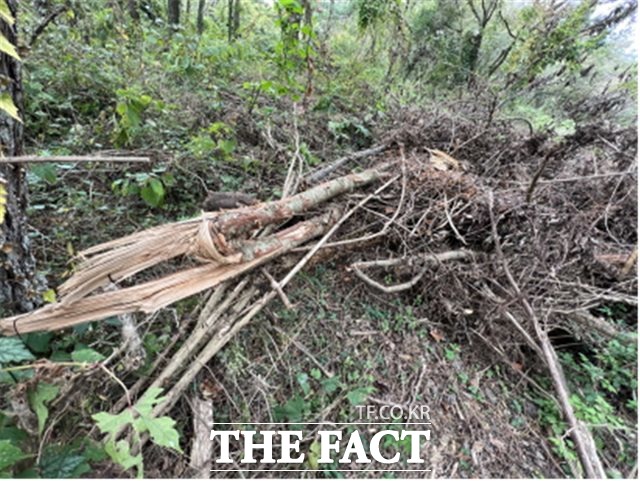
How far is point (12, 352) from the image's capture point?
1079 mm

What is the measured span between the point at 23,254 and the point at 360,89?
14.3 ft

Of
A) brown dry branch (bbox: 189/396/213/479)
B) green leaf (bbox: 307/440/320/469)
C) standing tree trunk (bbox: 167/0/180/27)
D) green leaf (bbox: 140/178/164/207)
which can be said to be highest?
standing tree trunk (bbox: 167/0/180/27)

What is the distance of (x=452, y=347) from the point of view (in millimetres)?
1992

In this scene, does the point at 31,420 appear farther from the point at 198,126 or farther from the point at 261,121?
the point at 261,121

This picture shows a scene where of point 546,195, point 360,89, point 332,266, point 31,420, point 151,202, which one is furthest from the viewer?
point 360,89

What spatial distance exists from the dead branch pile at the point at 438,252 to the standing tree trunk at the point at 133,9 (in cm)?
411

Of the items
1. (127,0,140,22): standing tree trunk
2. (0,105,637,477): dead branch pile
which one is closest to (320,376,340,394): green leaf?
(0,105,637,477): dead branch pile

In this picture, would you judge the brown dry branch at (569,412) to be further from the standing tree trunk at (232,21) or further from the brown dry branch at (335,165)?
the standing tree trunk at (232,21)

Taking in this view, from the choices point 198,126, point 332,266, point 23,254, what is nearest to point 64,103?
point 198,126

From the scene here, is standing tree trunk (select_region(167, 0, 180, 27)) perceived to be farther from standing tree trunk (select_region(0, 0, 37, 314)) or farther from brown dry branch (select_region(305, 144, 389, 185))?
standing tree trunk (select_region(0, 0, 37, 314))

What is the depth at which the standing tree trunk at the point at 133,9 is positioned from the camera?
15.4ft

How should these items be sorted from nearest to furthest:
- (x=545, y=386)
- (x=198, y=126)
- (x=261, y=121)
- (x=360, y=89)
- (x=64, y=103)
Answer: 1. (x=545, y=386)
2. (x=64, y=103)
3. (x=198, y=126)
4. (x=261, y=121)
5. (x=360, y=89)

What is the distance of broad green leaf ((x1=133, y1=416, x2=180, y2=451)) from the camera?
0.99m

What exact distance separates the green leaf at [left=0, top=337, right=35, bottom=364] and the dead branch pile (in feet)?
0.66
